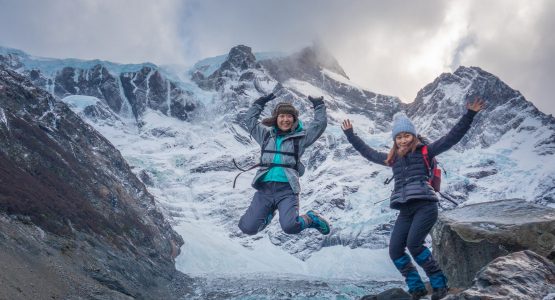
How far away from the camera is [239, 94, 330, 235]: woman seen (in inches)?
374

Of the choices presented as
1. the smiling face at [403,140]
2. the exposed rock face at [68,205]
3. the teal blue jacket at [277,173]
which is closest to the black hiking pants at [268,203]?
the teal blue jacket at [277,173]

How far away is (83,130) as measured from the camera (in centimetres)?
13012

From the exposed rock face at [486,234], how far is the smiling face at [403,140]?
3.68 m

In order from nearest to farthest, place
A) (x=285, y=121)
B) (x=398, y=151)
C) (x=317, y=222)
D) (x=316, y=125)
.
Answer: (x=398, y=151) → (x=317, y=222) → (x=285, y=121) → (x=316, y=125)

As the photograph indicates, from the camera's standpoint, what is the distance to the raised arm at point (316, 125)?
395 inches

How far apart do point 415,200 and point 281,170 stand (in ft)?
8.78

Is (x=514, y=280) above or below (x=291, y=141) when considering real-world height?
below

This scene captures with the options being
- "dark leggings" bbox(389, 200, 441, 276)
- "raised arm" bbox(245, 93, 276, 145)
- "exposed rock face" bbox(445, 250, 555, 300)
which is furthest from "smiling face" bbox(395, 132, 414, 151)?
"raised arm" bbox(245, 93, 276, 145)

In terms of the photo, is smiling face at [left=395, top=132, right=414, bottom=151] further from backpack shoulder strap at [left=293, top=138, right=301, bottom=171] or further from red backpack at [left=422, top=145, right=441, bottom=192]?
backpack shoulder strap at [left=293, top=138, right=301, bottom=171]

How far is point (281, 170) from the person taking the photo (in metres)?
9.73

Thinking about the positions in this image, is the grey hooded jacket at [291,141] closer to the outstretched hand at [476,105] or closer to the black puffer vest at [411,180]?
the black puffer vest at [411,180]

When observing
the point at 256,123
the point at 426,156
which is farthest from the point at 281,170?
the point at 426,156

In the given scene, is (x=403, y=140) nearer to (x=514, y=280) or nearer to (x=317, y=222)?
(x=317, y=222)

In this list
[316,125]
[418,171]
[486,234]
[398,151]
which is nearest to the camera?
[418,171]
